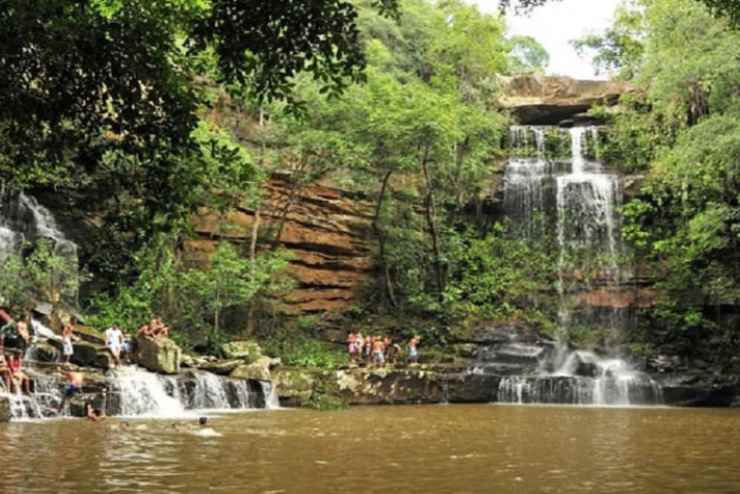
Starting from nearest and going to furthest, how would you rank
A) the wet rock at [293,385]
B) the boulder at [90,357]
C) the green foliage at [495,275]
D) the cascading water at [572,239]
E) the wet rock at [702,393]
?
the boulder at [90,357] → the wet rock at [293,385] → the wet rock at [702,393] → the cascading water at [572,239] → the green foliage at [495,275]

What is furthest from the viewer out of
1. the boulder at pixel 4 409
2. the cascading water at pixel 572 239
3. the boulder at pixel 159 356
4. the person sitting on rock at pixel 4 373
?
the cascading water at pixel 572 239

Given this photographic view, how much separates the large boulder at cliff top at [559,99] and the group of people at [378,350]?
50.3ft

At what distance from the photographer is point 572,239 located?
32156mm

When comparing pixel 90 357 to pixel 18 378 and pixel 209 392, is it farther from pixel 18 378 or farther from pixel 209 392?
pixel 18 378

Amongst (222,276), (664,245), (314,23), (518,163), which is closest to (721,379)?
(664,245)

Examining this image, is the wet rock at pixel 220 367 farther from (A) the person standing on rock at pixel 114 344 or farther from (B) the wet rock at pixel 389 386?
(B) the wet rock at pixel 389 386

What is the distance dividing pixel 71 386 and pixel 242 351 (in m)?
7.35

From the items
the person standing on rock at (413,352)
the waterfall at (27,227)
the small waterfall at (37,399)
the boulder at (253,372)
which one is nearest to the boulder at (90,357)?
the small waterfall at (37,399)

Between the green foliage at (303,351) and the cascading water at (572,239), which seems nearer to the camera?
the cascading water at (572,239)

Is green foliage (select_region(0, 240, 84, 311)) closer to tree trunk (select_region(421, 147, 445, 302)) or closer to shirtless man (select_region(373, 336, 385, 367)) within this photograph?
shirtless man (select_region(373, 336, 385, 367))

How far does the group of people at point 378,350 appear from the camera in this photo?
26.1 m

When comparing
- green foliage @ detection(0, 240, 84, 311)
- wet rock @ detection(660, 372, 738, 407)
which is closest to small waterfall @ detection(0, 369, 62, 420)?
green foliage @ detection(0, 240, 84, 311)

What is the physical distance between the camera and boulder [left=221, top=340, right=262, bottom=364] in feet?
75.2

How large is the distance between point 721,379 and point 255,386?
14.1 metres
